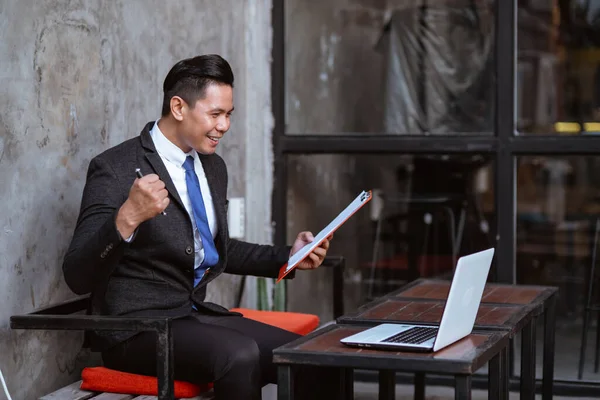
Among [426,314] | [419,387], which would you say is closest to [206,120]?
[426,314]

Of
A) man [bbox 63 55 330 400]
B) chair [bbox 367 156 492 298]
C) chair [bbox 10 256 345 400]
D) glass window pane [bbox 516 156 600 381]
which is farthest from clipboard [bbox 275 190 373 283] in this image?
chair [bbox 367 156 492 298]

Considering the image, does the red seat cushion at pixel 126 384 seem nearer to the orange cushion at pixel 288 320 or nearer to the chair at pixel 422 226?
the orange cushion at pixel 288 320

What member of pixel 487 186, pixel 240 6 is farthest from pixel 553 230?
pixel 240 6

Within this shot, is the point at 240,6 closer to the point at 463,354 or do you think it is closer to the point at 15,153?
the point at 15,153

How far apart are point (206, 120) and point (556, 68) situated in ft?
17.9

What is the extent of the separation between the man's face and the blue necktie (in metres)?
0.10

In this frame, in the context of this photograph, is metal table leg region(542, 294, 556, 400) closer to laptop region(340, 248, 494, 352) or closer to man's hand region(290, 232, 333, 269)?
man's hand region(290, 232, 333, 269)

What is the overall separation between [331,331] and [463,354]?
1.61ft

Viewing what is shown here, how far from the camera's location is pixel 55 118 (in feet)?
10.5

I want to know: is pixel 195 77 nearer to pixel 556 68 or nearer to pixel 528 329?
pixel 528 329

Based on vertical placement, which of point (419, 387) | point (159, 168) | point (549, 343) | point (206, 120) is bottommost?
point (419, 387)

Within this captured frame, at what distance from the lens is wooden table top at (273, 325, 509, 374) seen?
7.47 ft

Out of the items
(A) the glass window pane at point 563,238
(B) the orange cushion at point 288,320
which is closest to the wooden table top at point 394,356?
(B) the orange cushion at point 288,320

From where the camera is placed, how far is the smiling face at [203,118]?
10.1 feet
